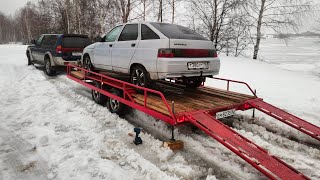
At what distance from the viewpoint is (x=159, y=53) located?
511cm

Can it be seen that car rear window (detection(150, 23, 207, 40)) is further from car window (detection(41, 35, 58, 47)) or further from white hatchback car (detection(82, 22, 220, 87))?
car window (detection(41, 35, 58, 47))

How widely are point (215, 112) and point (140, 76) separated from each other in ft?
6.49

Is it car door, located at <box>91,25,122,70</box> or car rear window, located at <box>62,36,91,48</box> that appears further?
car rear window, located at <box>62,36,91,48</box>

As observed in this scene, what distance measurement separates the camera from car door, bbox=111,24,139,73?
235 inches

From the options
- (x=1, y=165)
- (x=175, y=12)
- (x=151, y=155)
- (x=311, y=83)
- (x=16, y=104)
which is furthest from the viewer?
(x=175, y=12)

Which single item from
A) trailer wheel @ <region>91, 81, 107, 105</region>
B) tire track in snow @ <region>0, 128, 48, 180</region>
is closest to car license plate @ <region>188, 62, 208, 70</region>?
trailer wheel @ <region>91, 81, 107, 105</region>

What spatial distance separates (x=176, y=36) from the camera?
5305 mm

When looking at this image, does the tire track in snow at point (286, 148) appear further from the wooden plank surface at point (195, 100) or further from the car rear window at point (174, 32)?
the car rear window at point (174, 32)

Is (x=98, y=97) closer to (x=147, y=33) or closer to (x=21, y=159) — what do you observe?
(x=147, y=33)

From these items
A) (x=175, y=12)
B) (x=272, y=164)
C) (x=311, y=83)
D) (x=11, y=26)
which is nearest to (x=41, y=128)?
(x=272, y=164)

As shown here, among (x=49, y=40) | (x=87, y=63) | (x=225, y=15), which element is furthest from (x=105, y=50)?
(x=225, y=15)

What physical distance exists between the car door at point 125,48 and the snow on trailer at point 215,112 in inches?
20.5

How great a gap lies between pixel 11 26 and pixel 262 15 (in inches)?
4096

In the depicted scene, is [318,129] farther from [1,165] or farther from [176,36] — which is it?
[1,165]
